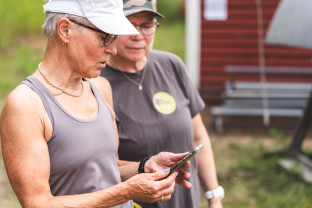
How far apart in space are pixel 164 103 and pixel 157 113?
0.07 m

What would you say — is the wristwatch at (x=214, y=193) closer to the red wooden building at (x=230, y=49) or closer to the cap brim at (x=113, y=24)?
the cap brim at (x=113, y=24)

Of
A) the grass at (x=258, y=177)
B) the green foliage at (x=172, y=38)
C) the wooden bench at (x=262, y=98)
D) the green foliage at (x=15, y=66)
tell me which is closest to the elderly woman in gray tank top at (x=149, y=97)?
the grass at (x=258, y=177)

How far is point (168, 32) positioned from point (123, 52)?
13.5 meters

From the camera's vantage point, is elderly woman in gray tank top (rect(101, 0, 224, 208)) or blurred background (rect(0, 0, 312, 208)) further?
blurred background (rect(0, 0, 312, 208))

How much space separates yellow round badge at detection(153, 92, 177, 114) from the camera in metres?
2.34

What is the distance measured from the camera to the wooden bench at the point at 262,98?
7891mm

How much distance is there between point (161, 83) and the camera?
7.94ft

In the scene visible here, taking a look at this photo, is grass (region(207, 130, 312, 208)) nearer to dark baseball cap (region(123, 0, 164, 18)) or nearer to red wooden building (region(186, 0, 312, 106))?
red wooden building (region(186, 0, 312, 106))

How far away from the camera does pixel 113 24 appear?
1.71m

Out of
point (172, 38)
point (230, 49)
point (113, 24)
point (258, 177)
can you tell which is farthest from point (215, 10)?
point (113, 24)

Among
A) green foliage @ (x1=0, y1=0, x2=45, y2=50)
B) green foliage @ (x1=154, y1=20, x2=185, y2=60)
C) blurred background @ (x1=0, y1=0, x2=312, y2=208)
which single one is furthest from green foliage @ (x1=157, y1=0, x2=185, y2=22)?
blurred background @ (x1=0, y1=0, x2=312, y2=208)

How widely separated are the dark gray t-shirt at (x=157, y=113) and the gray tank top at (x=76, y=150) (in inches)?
16.2

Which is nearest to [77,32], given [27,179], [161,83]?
[27,179]

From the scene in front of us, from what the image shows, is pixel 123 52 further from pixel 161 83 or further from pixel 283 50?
pixel 283 50
